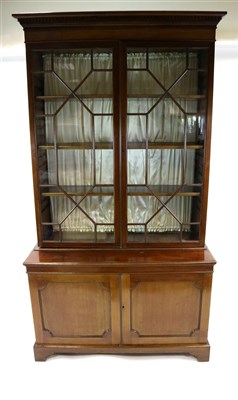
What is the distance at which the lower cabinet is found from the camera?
64.2 inches

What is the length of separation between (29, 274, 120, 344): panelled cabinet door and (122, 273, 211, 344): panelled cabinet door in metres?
0.08

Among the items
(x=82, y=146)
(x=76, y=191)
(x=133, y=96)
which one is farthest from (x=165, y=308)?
(x=133, y=96)

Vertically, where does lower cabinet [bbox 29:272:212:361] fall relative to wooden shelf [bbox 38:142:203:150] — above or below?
below

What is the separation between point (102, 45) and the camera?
1.51 metres

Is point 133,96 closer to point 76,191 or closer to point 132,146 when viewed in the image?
point 132,146

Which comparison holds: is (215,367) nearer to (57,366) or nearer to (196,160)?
(57,366)

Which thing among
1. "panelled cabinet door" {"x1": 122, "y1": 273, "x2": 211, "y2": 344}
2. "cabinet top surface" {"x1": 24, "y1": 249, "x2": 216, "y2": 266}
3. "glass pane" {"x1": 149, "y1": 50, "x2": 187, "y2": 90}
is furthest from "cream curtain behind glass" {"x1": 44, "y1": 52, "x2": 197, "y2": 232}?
"panelled cabinet door" {"x1": 122, "y1": 273, "x2": 211, "y2": 344}

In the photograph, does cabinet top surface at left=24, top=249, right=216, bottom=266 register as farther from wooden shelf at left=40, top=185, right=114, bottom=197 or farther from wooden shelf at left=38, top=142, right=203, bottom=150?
wooden shelf at left=38, top=142, right=203, bottom=150

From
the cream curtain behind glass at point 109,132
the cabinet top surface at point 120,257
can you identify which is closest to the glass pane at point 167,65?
the cream curtain behind glass at point 109,132

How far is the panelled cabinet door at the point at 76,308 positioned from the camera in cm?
164

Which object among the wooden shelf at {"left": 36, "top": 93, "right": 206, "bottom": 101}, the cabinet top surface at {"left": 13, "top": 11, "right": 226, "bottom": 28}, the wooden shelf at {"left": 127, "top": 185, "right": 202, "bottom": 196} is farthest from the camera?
the wooden shelf at {"left": 127, "top": 185, "right": 202, "bottom": 196}

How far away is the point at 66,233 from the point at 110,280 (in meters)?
0.41

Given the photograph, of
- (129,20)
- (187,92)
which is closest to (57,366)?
(187,92)

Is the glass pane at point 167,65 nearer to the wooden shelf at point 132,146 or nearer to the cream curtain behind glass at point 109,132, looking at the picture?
the cream curtain behind glass at point 109,132
